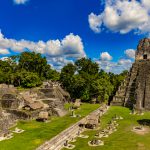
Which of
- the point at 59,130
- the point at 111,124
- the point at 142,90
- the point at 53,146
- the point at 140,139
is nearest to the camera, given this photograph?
the point at 53,146

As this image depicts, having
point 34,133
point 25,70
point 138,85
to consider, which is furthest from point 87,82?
point 34,133

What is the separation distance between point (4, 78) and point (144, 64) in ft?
151

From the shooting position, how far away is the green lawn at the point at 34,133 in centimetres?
2852

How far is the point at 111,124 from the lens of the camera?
4022 centimetres

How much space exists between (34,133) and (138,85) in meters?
34.3

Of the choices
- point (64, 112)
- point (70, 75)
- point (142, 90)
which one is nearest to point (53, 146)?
point (64, 112)

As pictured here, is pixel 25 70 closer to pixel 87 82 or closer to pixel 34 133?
pixel 87 82

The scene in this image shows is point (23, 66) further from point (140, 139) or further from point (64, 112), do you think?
point (140, 139)

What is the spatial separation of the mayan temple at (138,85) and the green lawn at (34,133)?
20.3 metres

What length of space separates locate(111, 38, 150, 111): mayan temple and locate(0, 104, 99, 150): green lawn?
20.3 metres

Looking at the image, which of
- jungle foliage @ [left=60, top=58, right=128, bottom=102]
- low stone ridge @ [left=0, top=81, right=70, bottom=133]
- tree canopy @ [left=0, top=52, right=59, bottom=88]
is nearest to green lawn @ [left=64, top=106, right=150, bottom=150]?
low stone ridge @ [left=0, top=81, right=70, bottom=133]

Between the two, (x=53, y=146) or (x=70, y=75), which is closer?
(x=53, y=146)

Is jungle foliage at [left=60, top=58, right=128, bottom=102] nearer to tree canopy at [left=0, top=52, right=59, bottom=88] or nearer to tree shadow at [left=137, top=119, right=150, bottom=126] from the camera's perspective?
tree canopy at [left=0, top=52, right=59, bottom=88]

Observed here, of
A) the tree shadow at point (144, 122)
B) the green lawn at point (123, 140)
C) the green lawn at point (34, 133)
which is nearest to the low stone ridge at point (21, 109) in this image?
the green lawn at point (34, 133)
